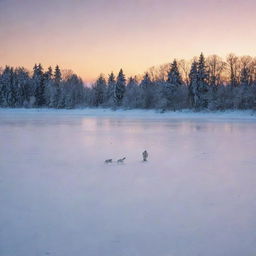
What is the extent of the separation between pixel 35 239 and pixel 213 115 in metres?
43.3

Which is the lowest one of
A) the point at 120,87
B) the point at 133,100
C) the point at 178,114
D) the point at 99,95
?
the point at 178,114

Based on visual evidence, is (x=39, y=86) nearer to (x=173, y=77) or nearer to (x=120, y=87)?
(x=120, y=87)

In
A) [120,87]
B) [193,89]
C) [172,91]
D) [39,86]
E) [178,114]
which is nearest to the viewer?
[178,114]

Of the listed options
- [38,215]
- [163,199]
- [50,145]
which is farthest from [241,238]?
[50,145]

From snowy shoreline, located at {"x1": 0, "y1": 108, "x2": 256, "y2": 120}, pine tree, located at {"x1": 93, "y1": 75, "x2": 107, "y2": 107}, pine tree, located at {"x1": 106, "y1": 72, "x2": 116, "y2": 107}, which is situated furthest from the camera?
pine tree, located at {"x1": 93, "y1": 75, "x2": 107, "y2": 107}

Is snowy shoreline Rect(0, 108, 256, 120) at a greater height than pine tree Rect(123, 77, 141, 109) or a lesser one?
lesser

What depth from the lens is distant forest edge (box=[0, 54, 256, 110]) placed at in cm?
4972

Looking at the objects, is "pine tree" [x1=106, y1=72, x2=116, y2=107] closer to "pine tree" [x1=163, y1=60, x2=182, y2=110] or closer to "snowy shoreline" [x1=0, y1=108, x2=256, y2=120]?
"snowy shoreline" [x1=0, y1=108, x2=256, y2=120]

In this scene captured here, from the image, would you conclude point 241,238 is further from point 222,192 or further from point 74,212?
point 74,212

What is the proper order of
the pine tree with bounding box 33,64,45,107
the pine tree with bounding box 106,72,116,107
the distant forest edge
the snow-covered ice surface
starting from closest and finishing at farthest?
the snow-covered ice surface → the distant forest edge → the pine tree with bounding box 106,72,116,107 → the pine tree with bounding box 33,64,45,107

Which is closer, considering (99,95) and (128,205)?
(128,205)

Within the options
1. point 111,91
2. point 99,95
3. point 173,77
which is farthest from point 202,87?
point 99,95

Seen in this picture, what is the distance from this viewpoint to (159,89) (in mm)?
52969

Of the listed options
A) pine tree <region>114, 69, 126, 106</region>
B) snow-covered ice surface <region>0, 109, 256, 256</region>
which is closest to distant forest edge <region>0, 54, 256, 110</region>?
pine tree <region>114, 69, 126, 106</region>
